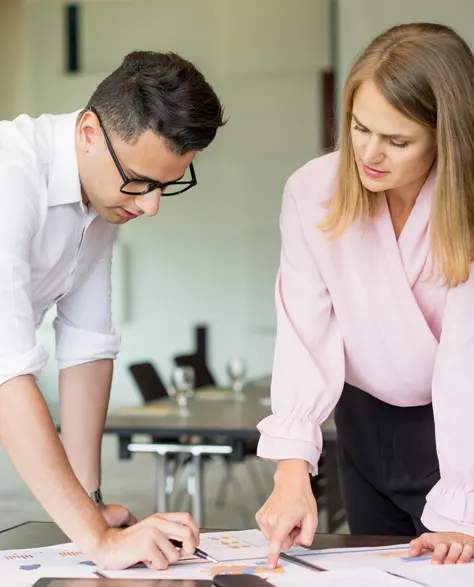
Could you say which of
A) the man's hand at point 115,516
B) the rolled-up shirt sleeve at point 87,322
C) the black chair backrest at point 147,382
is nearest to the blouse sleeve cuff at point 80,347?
the rolled-up shirt sleeve at point 87,322

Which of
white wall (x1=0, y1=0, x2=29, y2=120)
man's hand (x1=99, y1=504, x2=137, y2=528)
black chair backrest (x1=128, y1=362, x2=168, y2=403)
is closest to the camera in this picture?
man's hand (x1=99, y1=504, x2=137, y2=528)

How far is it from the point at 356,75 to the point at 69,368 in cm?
82

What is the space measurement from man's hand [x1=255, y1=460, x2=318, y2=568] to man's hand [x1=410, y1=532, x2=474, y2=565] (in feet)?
0.56

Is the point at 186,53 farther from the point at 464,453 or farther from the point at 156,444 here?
the point at 464,453

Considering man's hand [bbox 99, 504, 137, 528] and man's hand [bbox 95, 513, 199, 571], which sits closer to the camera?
man's hand [bbox 95, 513, 199, 571]

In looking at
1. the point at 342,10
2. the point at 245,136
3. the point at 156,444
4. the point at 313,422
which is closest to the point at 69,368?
the point at 313,422

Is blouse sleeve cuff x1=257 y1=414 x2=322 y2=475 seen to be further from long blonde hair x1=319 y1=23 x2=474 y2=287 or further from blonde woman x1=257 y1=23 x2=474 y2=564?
long blonde hair x1=319 y1=23 x2=474 y2=287

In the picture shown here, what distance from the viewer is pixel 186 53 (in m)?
8.59

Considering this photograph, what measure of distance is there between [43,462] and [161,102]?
623 millimetres

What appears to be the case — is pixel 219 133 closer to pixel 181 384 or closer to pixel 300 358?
pixel 181 384

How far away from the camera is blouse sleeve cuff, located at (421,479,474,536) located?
1.71 m

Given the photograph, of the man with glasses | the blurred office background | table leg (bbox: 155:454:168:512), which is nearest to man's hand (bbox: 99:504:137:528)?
the man with glasses

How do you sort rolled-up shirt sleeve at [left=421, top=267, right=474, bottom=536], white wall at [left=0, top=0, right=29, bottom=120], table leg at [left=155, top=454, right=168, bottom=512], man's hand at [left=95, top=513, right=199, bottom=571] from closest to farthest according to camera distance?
man's hand at [left=95, top=513, right=199, bottom=571], rolled-up shirt sleeve at [left=421, top=267, right=474, bottom=536], table leg at [left=155, top=454, right=168, bottom=512], white wall at [left=0, top=0, right=29, bottom=120]

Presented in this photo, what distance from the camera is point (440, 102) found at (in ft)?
5.30
